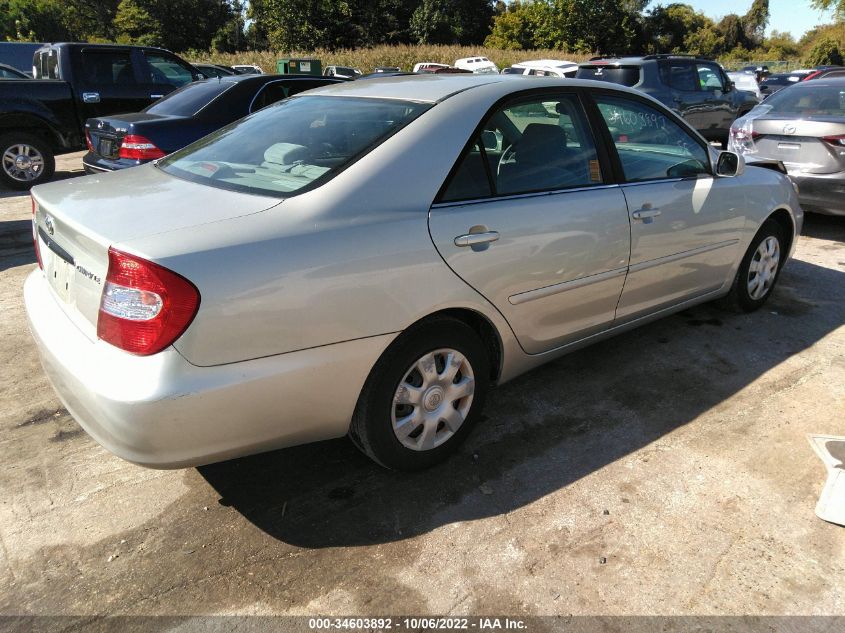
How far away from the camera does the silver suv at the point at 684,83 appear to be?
422 inches

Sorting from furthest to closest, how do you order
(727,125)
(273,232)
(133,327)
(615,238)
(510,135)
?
(727,125) → (615,238) → (510,135) → (273,232) → (133,327)

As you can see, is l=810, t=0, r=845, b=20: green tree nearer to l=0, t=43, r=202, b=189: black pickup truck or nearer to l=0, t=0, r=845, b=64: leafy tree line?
l=0, t=0, r=845, b=64: leafy tree line

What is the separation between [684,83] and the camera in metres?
11.2

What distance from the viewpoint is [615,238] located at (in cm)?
333

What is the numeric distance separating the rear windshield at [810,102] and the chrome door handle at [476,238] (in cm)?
563

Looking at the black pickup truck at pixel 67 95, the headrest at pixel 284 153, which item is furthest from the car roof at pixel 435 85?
the black pickup truck at pixel 67 95

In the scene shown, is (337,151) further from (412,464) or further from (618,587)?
(618,587)

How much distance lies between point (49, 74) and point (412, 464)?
9954 mm

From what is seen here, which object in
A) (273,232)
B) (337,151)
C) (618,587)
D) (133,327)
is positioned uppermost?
(337,151)

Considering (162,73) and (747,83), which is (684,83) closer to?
(162,73)

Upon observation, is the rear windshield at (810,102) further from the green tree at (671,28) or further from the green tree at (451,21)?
the green tree at (671,28)

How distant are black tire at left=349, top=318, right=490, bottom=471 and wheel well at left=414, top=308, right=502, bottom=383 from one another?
1.5 inches

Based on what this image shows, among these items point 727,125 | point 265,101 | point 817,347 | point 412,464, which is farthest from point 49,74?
point 727,125

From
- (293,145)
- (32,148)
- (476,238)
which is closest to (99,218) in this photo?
(293,145)
